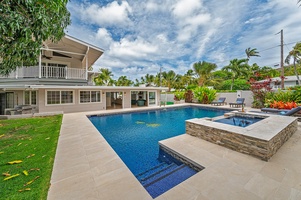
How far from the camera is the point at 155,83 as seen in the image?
37031 mm

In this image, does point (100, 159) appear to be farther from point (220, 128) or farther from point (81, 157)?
point (220, 128)

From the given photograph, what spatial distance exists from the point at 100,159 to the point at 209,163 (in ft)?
9.72

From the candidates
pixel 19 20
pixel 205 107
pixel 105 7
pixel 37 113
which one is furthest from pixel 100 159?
pixel 205 107

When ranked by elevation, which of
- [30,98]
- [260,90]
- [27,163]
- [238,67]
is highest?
[238,67]

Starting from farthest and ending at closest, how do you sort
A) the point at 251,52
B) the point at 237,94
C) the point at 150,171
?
the point at 251,52, the point at 237,94, the point at 150,171

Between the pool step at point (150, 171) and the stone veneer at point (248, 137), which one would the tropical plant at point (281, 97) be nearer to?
the stone veneer at point (248, 137)

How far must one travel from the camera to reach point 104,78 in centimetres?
3528

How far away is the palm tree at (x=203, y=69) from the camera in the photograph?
24734 millimetres

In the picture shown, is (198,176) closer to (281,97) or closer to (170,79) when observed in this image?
(281,97)

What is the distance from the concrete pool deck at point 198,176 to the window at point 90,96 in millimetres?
9984

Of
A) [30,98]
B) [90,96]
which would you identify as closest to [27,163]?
[90,96]

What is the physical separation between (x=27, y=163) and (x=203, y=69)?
2605 cm

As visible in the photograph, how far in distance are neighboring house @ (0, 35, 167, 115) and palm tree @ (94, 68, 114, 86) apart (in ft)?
64.9

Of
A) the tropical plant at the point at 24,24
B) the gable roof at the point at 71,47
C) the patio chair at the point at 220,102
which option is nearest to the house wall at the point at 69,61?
the gable roof at the point at 71,47
